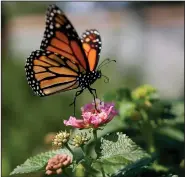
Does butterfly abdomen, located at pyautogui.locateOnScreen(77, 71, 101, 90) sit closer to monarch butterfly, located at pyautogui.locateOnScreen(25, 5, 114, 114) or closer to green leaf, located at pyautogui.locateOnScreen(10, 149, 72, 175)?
monarch butterfly, located at pyautogui.locateOnScreen(25, 5, 114, 114)

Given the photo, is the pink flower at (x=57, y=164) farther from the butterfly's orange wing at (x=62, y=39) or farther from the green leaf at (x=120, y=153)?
the butterfly's orange wing at (x=62, y=39)

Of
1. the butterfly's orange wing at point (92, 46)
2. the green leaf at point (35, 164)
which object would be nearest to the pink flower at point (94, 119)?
the green leaf at point (35, 164)

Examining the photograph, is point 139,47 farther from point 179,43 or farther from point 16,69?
point 16,69

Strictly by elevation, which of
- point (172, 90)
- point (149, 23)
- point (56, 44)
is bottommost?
point (172, 90)

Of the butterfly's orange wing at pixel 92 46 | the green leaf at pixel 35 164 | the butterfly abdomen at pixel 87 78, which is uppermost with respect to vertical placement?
the butterfly's orange wing at pixel 92 46

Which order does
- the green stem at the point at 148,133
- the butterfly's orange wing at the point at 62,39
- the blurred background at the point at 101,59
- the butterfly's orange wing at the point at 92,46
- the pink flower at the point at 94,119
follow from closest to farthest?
1. the pink flower at the point at 94,119
2. the butterfly's orange wing at the point at 62,39
3. the butterfly's orange wing at the point at 92,46
4. the green stem at the point at 148,133
5. the blurred background at the point at 101,59

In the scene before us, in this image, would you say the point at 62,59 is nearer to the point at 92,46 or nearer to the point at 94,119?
the point at 92,46

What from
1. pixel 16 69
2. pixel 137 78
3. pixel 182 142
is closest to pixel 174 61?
pixel 137 78
